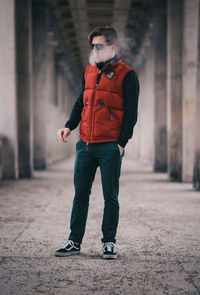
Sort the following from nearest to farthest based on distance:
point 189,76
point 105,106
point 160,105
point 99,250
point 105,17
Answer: point 105,106
point 99,250
point 189,76
point 160,105
point 105,17

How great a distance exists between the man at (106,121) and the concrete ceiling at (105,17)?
10.0m

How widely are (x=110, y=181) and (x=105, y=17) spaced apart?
47.1 feet

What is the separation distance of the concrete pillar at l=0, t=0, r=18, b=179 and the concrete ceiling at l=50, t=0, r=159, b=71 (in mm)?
4400

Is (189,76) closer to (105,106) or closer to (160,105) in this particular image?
(160,105)

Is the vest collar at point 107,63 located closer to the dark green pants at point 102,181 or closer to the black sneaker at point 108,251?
the dark green pants at point 102,181

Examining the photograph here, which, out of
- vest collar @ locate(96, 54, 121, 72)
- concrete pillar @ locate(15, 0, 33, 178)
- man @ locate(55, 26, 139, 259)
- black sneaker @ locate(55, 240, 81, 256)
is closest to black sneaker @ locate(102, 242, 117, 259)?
man @ locate(55, 26, 139, 259)

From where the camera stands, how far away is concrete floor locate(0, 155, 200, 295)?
2.70 metres

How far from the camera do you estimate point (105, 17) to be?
54.2 feet

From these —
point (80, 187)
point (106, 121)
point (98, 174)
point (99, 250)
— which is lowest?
point (98, 174)

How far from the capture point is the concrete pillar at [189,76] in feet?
32.2

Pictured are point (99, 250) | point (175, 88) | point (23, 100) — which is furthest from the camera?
point (23, 100)

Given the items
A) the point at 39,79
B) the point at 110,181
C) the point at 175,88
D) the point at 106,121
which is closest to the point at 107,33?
the point at 106,121

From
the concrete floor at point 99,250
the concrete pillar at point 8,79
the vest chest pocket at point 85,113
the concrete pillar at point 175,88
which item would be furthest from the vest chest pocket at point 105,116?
the concrete pillar at point 175,88

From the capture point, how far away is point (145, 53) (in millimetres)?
18781
